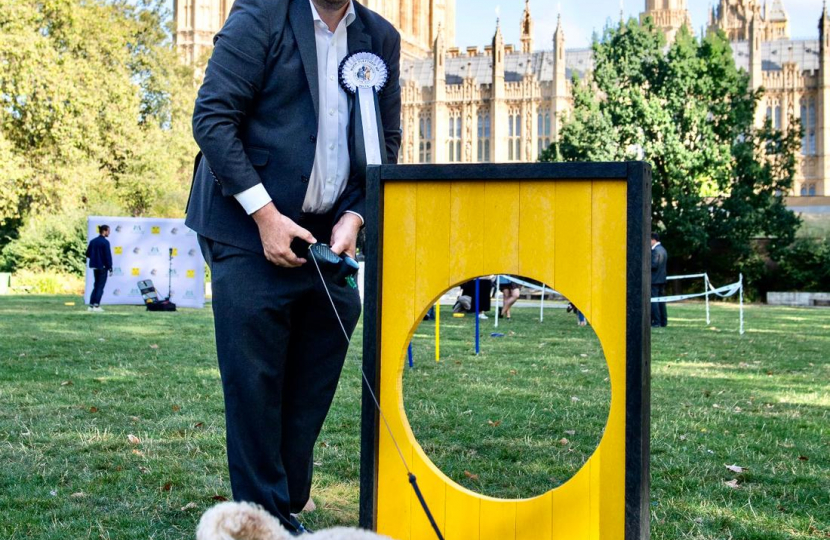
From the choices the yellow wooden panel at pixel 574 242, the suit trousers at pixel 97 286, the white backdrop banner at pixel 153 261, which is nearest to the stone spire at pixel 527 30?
the white backdrop banner at pixel 153 261

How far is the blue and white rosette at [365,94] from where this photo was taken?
10.0 ft

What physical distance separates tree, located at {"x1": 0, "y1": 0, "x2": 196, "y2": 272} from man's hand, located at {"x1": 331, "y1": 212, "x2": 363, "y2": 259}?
86.9 feet

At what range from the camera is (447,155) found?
75312mm

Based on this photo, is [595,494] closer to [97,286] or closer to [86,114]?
[97,286]

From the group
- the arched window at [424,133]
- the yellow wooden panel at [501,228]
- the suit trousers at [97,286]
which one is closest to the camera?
the yellow wooden panel at [501,228]

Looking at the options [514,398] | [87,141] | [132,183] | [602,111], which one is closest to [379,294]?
[514,398]

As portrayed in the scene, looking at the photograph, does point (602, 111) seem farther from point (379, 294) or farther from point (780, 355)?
point (379, 294)

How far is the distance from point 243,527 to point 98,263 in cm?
1786

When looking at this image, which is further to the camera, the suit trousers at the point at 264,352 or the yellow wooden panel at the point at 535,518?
the suit trousers at the point at 264,352

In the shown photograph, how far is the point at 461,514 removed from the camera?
114 inches

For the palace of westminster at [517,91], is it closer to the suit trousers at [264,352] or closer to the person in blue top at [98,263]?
the person in blue top at [98,263]

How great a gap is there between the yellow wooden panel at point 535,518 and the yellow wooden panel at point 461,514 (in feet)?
0.43

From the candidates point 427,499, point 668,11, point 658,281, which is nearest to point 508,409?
point 427,499

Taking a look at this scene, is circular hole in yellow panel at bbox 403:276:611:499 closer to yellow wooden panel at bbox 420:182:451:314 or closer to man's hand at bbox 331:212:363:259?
yellow wooden panel at bbox 420:182:451:314
